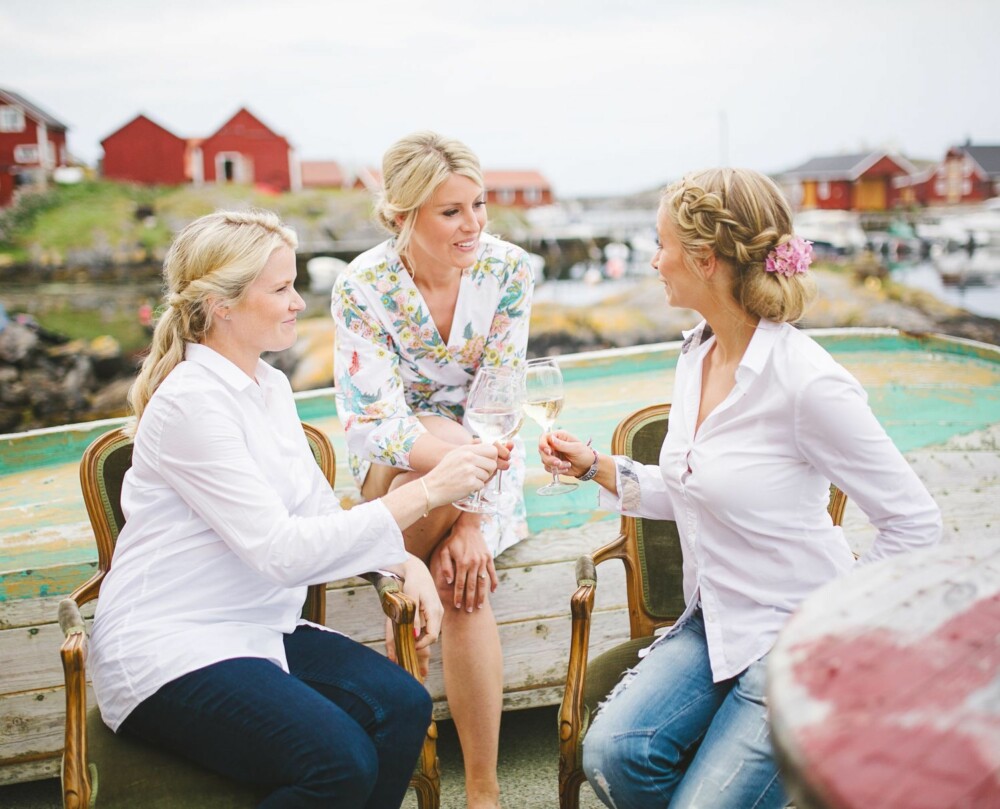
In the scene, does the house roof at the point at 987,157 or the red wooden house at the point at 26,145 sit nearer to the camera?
the red wooden house at the point at 26,145

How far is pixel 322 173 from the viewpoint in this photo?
12.3 ft

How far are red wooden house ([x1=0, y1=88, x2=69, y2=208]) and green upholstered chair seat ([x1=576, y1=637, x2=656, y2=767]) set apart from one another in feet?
8.92

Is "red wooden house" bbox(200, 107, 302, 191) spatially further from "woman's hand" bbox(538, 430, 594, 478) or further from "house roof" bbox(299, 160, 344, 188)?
"woman's hand" bbox(538, 430, 594, 478)

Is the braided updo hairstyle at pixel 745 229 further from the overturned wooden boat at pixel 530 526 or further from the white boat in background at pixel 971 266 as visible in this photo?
the white boat in background at pixel 971 266

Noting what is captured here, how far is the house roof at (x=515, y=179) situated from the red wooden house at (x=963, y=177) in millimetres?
1625

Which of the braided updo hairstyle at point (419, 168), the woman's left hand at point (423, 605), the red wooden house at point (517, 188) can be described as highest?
the red wooden house at point (517, 188)

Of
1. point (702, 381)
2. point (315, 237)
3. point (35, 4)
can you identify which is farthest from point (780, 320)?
point (35, 4)

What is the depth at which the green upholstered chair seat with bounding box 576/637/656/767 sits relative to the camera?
197 cm

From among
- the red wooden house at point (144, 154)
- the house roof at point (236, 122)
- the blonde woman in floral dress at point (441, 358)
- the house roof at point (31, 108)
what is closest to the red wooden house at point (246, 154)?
the house roof at point (236, 122)

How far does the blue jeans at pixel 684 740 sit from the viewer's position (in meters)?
1.61

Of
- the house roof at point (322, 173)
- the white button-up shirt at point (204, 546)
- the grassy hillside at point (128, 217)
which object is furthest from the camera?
the house roof at point (322, 173)

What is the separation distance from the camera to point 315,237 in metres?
3.65

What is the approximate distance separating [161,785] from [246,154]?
8.30 feet

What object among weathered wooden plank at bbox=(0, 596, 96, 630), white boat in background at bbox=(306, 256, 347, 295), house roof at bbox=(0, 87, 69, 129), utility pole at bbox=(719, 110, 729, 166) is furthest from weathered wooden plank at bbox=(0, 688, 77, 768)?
utility pole at bbox=(719, 110, 729, 166)
